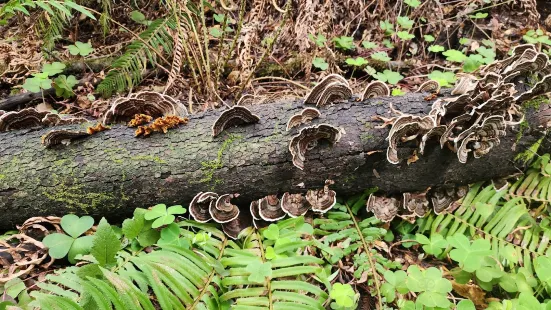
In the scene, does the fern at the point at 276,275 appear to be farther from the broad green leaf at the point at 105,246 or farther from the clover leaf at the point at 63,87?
the clover leaf at the point at 63,87

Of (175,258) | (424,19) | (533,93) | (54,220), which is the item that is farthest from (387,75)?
(54,220)

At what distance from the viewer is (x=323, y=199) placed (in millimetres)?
3682

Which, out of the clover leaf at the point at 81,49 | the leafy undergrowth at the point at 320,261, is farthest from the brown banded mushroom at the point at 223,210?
the clover leaf at the point at 81,49

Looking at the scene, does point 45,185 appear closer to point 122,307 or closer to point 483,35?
point 122,307

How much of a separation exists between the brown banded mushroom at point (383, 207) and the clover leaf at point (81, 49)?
16.4 feet

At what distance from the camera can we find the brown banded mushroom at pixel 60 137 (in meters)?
3.42

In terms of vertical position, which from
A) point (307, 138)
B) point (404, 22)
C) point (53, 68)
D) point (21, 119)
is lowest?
point (53, 68)

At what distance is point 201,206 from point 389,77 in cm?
366

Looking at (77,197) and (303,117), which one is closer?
(77,197)

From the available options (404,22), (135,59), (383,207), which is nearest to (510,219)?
(383,207)

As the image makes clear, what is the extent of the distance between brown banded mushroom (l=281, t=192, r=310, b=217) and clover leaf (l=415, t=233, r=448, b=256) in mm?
1067

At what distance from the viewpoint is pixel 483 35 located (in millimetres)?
6996

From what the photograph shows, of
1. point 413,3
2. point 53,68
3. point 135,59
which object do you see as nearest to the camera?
point 135,59

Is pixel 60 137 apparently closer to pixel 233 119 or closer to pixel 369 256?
pixel 233 119
